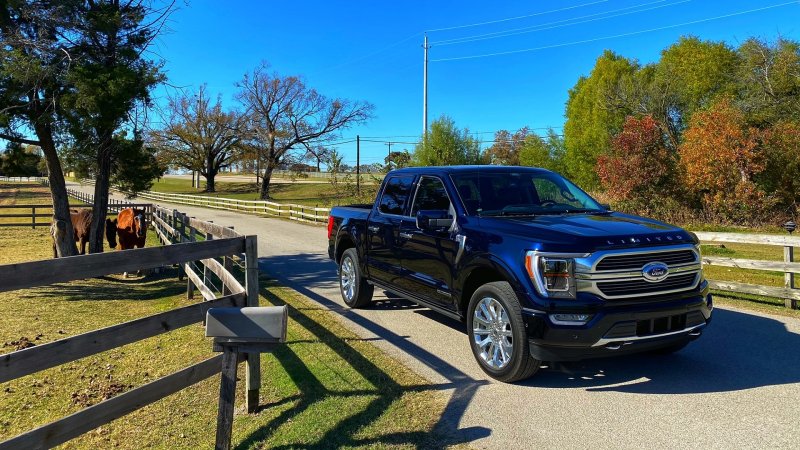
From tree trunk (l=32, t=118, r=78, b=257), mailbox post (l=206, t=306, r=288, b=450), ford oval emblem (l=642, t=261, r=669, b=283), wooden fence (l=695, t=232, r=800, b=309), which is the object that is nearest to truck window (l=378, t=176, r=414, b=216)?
ford oval emblem (l=642, t=261, r=669, b=283)

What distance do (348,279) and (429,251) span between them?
2526mm

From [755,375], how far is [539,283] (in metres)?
2.36

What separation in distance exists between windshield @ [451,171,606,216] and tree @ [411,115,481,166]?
2863 cm

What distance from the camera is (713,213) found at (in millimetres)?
22750

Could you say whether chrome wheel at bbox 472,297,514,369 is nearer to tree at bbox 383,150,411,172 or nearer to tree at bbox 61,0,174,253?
tree at bbox 61,0,174,253

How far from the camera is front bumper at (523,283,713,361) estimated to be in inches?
166

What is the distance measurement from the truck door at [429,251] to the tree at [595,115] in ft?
100

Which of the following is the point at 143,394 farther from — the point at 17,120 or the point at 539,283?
the point at 17,120

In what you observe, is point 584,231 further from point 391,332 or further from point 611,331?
point 391,332

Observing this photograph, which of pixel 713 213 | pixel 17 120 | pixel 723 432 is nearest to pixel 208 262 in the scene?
pixel 723 432

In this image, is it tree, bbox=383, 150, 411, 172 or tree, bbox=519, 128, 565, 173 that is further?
tree, bbox=519, 128, 565, 173

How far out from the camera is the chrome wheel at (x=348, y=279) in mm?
7820

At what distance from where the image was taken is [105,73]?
10336 millimetres

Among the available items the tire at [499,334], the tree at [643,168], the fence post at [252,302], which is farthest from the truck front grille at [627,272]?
the tree at [643,168]
